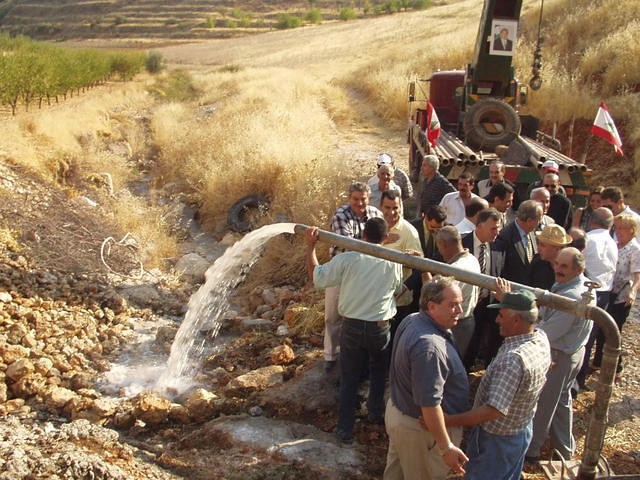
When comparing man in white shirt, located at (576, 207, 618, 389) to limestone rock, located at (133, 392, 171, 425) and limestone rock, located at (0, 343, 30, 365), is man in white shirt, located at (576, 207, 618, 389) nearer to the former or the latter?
limestone rock, located at (133, 392, 171, 425)

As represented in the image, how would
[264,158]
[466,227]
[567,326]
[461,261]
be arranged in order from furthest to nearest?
[264,158] < [466,227] < [461,261] < [567,326]

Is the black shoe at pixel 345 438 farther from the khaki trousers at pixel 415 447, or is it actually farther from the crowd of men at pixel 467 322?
the khaki trousers at pixel 415 447

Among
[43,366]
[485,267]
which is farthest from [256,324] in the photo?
[485,267]

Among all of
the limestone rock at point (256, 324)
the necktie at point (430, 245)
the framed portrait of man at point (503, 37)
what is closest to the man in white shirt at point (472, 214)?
the necktie at point (430, 245)

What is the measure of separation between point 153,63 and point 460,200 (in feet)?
115

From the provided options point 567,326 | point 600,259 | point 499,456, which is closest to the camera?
point 499,456

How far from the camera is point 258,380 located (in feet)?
17.1

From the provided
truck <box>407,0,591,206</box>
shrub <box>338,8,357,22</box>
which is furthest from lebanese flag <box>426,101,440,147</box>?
shrub <box>338,8,357,22</box>

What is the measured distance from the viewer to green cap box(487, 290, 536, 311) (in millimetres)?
2988

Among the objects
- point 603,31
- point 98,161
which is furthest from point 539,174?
point 603,31

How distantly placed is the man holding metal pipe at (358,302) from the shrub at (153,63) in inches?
1398

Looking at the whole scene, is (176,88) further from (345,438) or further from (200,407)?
(345,438)

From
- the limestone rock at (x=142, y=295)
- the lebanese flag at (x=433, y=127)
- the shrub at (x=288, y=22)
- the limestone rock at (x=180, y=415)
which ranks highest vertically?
the shrub at (x=288, y=22)

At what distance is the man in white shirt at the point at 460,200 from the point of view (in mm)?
5684
